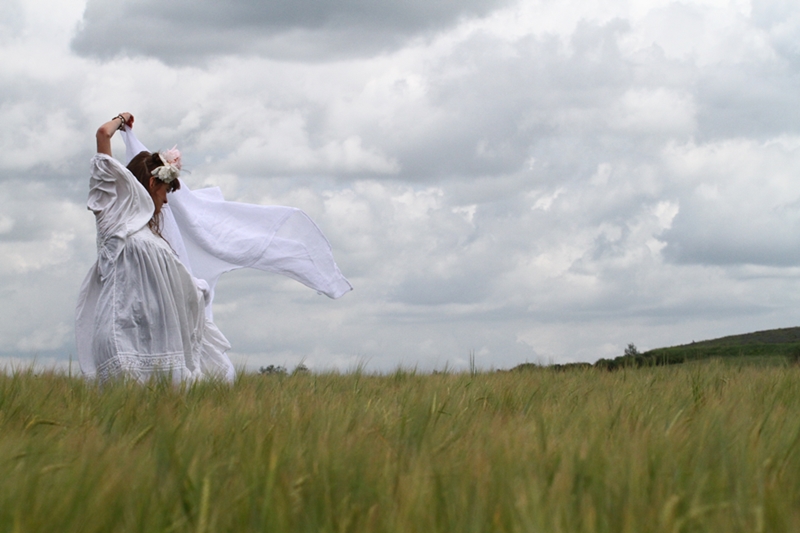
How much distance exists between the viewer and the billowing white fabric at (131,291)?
5043 millimetres

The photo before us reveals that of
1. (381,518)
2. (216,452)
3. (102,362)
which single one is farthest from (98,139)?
(381,518)

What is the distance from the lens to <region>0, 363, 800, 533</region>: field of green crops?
5.27 ft

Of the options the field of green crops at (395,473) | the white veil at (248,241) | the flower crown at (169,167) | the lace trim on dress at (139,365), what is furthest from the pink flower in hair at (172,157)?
the field of green crops at (395,473)

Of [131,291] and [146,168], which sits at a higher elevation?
[146,168]

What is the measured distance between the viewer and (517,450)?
2.16m

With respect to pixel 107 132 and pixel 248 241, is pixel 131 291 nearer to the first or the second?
pixel 107 132

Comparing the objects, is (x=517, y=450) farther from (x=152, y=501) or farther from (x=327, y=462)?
(x=152, y=501)

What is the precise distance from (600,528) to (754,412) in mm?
2191

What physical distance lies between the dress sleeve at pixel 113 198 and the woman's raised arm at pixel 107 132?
82 millimetres

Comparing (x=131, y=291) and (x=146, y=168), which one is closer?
(x=131, y=291)

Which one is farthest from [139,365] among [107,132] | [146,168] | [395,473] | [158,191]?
[395,473]

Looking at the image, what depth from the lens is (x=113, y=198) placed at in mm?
5133

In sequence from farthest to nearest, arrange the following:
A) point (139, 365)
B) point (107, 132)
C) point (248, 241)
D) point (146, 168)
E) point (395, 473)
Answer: point (248, 241)
point (146, 168)
point (107, 132)
point (139, 365)
point (395, 473)

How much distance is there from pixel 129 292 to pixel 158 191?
90cm
